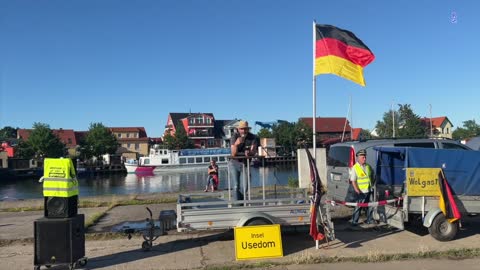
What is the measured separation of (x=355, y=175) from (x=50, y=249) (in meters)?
6.11

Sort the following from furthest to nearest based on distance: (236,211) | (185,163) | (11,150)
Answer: (11,150)
(185,163)
(236,211)

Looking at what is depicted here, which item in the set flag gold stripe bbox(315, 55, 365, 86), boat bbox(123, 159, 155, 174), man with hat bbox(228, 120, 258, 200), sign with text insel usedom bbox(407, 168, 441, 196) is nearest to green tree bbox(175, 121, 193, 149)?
boat bbox(123, 159, 155, 174)

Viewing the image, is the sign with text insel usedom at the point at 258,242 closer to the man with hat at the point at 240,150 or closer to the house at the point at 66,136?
the man with hat at the point at 240,150

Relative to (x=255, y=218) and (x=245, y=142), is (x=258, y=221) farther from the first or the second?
(x=245, y=142)

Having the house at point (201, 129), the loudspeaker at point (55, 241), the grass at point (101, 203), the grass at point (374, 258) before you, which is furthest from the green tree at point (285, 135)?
the loudspeaker at point (55, 241)

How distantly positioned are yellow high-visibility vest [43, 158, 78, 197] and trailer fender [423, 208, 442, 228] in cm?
630

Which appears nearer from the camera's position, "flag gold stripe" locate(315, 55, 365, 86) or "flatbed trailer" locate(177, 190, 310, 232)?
"flatbed trailer" locate(177, 190, 310, 232)

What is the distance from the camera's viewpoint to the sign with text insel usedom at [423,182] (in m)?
8.63

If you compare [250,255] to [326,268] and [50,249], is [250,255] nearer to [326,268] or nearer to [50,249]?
[326,268]

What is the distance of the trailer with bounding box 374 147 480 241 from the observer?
28.2ft

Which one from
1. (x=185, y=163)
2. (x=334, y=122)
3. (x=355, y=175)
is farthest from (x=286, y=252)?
(x=334, y=122)

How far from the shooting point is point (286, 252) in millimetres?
7844

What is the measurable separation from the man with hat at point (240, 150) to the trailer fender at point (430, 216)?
3434 mm

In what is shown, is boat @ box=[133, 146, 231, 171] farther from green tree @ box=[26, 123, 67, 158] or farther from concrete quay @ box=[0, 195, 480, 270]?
concrete quay @ box=[0, 195, 480, 270]
